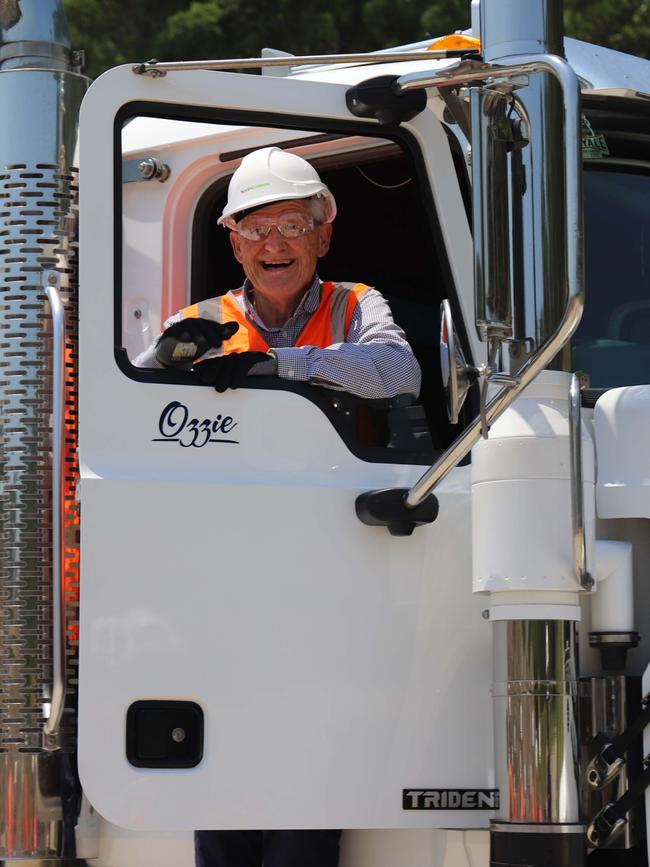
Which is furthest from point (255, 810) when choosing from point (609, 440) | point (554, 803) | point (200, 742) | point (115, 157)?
point (115, 157)

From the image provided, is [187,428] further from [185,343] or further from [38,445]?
[38,445]

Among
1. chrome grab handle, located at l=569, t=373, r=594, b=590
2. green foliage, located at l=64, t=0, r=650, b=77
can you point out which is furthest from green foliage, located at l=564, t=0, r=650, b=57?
chrome grab handle, located at l=569, t=373, r=594, b=590

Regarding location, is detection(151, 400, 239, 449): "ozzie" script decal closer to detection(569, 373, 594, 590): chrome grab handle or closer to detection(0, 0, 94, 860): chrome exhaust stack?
detection(0, 0, 94, 860): chrome exhaust stack

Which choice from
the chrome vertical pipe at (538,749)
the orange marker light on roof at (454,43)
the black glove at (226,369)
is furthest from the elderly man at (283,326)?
the chrome vertical pipe at (538,749)

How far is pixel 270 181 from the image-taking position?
388cm

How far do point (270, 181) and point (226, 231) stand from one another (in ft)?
2.14

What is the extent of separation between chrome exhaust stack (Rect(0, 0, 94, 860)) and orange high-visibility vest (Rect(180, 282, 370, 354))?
1.18 ft

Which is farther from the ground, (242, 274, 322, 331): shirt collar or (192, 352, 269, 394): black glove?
(242, 274, 322, 331): shirt collar

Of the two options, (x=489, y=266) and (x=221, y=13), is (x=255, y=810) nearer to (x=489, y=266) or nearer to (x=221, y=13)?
(x=489, y=266)

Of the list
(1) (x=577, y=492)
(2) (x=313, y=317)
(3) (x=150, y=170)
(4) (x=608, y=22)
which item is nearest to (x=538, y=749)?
(1) (x=577, y=492)

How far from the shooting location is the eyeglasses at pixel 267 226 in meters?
3.95

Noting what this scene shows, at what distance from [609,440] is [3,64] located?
1669 millimetres

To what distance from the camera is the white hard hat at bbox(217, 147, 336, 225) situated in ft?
12.7

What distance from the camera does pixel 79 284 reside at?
3592 millimetres
